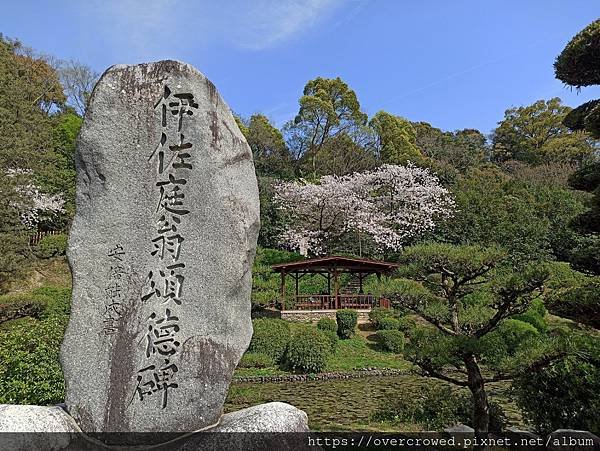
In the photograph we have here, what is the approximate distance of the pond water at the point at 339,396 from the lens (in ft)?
26.8

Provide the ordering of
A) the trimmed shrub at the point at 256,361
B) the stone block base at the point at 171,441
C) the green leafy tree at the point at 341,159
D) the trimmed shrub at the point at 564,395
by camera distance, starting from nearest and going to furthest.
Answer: the stone block base at the point at 171,441, the trimmed shrub at the point at 564,395, the trimmed shrub at the point at 256,361, the green leafy tree at the point at 341,159

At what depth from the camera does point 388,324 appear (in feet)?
55.7

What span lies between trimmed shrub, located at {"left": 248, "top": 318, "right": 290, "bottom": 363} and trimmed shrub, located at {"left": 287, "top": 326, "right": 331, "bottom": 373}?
1.78ft

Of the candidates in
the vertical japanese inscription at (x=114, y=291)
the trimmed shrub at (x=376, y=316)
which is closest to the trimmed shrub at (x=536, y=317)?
the trimmed shrub at (x=376, y=316)

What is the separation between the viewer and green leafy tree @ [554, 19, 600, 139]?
604cm

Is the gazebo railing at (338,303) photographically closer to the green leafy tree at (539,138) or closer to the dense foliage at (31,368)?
the dense foliage at (31,368)

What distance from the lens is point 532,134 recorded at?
1406 inches

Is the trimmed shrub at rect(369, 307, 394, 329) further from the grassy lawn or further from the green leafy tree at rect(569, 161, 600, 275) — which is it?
the green leafy tree at rect(569, 161, 600, 275)

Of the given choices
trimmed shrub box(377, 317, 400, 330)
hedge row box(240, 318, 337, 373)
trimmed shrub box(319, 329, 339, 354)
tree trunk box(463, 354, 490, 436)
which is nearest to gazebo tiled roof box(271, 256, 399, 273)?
trimmed shrub box(377, 317, 400, 330)

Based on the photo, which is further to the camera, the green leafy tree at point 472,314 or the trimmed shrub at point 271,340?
the trimmed shrub at point 271,340

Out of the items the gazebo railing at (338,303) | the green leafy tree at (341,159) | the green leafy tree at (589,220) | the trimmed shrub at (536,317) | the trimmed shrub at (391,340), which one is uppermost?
the green leafy tree at (341,159)

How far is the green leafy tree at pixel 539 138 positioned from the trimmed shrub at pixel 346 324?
22275mm

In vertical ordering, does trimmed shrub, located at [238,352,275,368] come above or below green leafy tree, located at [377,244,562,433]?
below

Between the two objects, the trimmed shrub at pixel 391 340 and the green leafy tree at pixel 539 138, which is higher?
the green leafy tree at pixel 539 138
